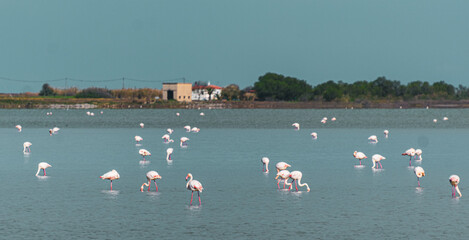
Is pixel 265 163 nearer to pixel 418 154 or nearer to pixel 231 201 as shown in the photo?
pixel 231 201

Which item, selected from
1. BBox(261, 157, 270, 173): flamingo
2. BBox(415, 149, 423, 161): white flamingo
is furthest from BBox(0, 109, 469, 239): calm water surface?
BBox(415, 149, 423, 161): white flamingo

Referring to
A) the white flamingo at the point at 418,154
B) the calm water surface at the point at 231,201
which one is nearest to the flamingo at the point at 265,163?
the calm water surface at the point at 231,201

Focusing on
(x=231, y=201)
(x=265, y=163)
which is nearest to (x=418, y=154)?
(x=265, y=163)

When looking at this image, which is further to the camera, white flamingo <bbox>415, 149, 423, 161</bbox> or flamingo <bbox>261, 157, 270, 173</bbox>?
white flamingo <bbox>415, 149, 423, 161</bbox>

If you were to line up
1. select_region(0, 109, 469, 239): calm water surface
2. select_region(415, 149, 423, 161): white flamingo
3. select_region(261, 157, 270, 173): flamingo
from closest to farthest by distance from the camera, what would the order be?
1. select_region(0, 109, 469, 239): calm water surface
2. select_region(261, 157, 270, 173): flamingo
3. select_region(415, 149, 423, 161): white flamingo

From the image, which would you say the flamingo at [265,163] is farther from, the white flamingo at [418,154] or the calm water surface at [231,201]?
the white flamingo at [418,154]

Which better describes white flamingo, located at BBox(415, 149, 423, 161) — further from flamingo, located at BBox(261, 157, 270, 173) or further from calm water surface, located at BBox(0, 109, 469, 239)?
flamingo, located at BBox(261, 157, 270, 173)

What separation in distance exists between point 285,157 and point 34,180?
16.4m

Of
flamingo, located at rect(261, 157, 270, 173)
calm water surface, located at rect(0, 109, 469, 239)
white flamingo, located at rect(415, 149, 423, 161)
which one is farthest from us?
white flamingo, located at rect(415, 149, 423, 161)

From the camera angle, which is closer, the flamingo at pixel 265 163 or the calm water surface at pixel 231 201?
the calm water surface at pixel 231 201

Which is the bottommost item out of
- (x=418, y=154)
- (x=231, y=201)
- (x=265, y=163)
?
(x=231, y=201)

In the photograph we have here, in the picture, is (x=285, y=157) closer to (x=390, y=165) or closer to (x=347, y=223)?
(x=390, y=165)

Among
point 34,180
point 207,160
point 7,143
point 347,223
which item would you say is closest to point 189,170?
point 207,160

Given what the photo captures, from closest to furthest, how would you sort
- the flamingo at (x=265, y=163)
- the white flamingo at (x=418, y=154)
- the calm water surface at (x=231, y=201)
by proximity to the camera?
1. the calm water surface at (x=231, y=201)
2. the flamingo at (x=265, y=163)
3. the white flamingo at (x=418, y=154)
